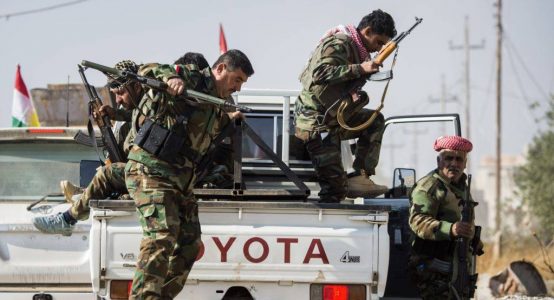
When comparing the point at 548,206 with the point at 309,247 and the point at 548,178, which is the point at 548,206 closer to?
the point at 548,178

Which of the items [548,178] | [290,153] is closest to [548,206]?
[548,178]

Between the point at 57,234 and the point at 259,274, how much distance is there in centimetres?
192

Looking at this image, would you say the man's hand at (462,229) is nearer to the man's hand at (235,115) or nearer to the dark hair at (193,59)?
the man's hand at (235,115)

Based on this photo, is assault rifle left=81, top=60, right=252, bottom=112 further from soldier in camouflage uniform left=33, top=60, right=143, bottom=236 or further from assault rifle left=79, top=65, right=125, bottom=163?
assault rifle left=79, top=65, right=125, bottom=163

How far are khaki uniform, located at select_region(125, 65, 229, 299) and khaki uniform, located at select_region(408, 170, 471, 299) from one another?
5.52ft

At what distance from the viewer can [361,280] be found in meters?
6.98

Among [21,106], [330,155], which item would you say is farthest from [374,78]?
[21,106]

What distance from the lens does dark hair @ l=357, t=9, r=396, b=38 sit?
324 inches

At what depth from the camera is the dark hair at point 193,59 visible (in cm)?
855

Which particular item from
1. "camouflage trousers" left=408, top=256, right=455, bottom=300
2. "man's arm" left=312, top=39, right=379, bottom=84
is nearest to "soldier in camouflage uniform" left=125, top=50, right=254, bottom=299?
"man's arm" left=312, top=39, right=379, bottom=84

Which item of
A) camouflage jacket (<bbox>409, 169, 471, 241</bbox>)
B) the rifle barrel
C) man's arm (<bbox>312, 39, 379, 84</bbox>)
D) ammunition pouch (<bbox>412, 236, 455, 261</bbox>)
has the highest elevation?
man's arm (<bbox>312, 39, 379, 84</bbox>)

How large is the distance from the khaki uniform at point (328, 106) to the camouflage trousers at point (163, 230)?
1.43m

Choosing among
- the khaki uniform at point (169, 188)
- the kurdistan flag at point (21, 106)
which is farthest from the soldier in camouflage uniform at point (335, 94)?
the kurdistan flag at point (21, 106)

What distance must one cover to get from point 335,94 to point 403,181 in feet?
4.35
